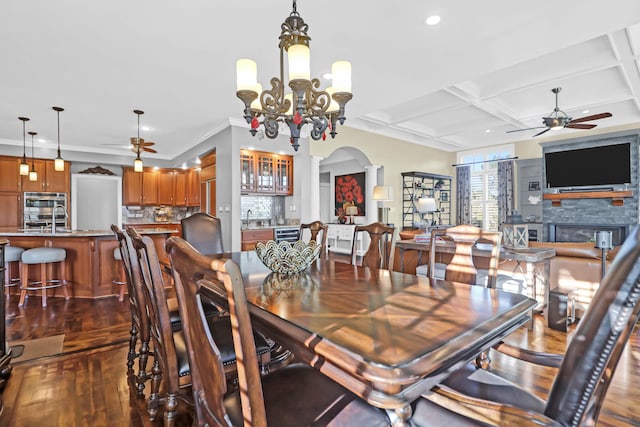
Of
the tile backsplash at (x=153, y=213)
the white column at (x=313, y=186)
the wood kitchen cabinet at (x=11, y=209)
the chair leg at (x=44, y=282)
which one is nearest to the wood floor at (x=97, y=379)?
the chair leg at (x=44, y=282)

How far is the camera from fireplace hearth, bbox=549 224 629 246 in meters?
6.20

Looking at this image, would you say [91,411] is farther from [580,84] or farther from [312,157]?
[580,84]

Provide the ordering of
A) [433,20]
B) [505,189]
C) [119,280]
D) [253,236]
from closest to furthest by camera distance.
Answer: [433,20] < [119,280] < [253,236] < [505,189]

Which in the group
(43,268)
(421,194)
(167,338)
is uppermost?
(421,194)

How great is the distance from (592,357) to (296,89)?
179 cm

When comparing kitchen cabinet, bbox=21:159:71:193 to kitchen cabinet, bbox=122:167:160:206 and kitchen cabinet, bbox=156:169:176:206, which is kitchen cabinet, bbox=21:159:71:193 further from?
kitchen cabinet, bbox=156:169:176:206

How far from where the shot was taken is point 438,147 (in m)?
8.27

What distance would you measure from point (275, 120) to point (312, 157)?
11.4 feet

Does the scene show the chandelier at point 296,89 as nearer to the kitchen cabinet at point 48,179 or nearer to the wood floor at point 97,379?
the wood floor at point 97,379

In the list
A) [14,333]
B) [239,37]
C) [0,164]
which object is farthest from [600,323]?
[0,164]

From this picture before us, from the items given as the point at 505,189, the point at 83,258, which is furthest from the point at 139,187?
the point at 505,189

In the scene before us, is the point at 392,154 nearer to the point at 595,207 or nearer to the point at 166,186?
the point at 595,207

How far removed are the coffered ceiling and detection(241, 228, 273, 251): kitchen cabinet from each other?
189 centimetres

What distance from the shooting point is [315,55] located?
10.1ft
